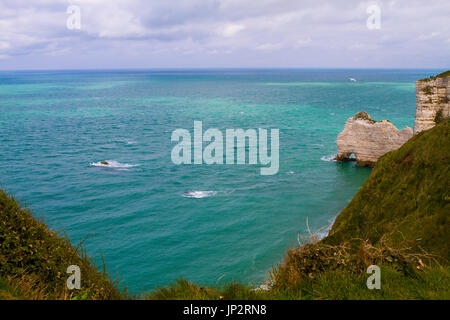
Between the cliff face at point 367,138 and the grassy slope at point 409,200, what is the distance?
26627 mm

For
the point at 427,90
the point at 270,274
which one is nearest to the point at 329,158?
the point at 427,90

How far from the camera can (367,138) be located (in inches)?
1634

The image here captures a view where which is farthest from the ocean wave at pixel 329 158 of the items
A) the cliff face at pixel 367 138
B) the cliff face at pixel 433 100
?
the cliff face at pixel 433 100

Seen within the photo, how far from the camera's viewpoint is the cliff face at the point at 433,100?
2480 centimetres

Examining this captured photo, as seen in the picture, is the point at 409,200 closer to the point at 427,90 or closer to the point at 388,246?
the point at 388,246

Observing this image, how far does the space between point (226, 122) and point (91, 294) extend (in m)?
71.1

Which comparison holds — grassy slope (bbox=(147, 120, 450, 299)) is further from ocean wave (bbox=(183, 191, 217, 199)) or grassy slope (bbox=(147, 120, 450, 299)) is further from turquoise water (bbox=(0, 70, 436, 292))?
ocean wave (bbox=(183, 191, 217, 199))

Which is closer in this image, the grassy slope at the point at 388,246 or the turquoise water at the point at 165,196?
the grassy slope at the point at 388,246

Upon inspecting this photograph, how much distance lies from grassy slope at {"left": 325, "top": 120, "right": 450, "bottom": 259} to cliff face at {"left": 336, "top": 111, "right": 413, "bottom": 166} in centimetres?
2663

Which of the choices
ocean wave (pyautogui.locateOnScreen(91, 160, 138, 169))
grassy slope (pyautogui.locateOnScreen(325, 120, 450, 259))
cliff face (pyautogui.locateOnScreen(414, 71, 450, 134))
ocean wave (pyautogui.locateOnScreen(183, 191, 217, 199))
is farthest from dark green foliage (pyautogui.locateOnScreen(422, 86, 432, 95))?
ocean wave (pyautogui.locateOnScreen(91, 160, 138, 169))

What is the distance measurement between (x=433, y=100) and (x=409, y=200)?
16196mm

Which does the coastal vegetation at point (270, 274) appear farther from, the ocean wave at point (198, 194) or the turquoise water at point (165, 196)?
the ocean wave at point (198, 194)

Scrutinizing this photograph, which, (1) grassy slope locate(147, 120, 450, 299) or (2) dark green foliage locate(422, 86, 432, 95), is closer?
(1) grassy slope locate(147, 120, 450, 299)

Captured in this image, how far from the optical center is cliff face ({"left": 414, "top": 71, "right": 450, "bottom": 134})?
24797 mm
